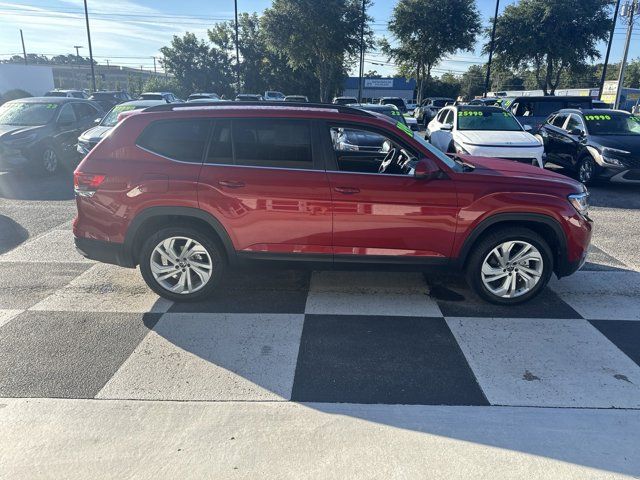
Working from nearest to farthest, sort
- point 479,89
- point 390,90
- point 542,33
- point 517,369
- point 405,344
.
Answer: point 517,369 → point 405,344 → point 542,33 → point 390,90 → point 479,89

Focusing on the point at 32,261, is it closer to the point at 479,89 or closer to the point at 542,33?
the point at 542,33

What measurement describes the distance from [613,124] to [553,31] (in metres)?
23.2

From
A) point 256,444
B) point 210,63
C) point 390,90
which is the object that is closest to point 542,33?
point 390,90

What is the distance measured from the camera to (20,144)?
10297 millimetres

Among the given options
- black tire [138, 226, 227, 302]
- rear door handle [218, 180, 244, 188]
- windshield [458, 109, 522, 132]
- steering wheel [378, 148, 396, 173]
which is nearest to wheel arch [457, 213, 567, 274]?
steering wheel [378, 148, 396, 173]

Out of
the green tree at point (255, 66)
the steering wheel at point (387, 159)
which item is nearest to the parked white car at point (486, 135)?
the steering wheel at point (387, 159)

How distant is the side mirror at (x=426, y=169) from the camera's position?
4.08 meters

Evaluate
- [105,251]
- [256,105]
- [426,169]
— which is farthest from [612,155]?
[105,251]

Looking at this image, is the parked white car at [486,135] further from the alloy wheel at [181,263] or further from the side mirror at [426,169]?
the alloy wheel at [181,263]

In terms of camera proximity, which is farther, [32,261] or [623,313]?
[32,261]

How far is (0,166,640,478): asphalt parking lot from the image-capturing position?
2.59 metres

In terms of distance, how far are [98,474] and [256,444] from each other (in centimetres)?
83

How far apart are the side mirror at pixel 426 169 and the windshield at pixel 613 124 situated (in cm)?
803

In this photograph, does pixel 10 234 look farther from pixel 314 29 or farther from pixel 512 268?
pixel 314 29
